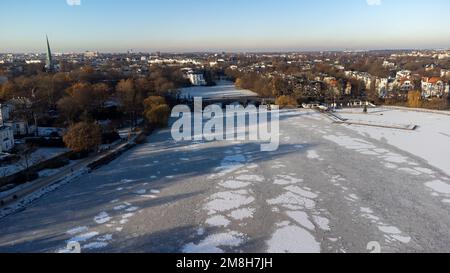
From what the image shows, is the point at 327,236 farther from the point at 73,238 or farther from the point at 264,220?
the point at 73,238

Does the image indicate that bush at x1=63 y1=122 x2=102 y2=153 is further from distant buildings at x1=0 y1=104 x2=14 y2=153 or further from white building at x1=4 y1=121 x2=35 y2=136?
white building at x1=4 y1=121 x2=35 y2=136

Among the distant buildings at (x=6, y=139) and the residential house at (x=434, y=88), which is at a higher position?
the residential house at (x=434, y=88)

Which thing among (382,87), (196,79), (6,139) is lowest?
(6,139)

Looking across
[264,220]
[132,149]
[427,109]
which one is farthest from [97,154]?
[427,109]

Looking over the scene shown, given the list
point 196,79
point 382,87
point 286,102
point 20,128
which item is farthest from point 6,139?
point 196,79

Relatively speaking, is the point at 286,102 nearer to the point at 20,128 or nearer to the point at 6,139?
the point at 20,128

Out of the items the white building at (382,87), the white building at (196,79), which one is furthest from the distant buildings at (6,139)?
the white building at (196,79)

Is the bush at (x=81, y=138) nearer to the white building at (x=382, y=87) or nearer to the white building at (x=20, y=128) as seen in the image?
the white building at (x=20, y=128)

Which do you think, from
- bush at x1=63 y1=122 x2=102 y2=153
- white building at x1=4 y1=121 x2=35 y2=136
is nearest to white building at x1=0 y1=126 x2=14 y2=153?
bush at x1=63 y1=122 x2=102 y2=153
